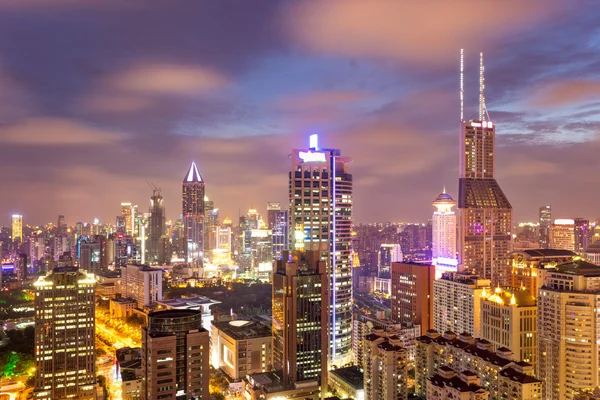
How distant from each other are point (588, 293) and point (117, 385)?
1493 cm

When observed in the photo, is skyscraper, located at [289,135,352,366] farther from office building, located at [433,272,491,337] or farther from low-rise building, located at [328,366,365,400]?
office building, located at [433,272,491,337]

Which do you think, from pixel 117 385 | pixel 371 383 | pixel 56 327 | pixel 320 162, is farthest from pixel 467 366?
pixel 56 327

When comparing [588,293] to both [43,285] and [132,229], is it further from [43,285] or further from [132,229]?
[132,229]

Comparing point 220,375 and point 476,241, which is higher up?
point 476,241

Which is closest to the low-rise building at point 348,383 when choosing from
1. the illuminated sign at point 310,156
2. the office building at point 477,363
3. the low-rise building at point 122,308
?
the office building at point 477,363

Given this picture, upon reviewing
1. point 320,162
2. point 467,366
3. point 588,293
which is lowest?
point 467,366

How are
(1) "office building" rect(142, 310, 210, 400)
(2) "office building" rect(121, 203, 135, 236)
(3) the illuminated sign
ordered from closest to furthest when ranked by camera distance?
1. (1) "office building" rect(142, 310, 210, 400)
2. (3) the illuminated sign
3. (2) "office building" rect(121, 203, 135, 236)

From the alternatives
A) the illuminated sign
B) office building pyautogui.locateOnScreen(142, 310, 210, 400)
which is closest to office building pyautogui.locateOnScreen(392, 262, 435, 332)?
the illuminated sign

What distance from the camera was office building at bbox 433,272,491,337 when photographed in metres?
19.8

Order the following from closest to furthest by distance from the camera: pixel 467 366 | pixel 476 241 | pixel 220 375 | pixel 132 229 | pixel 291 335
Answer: pixel 467 366, pixel 291 335, pixel 220 375, pixel 476 241, pixel 132 229

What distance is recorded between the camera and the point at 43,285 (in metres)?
15.9

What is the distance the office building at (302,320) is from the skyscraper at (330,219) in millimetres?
4359

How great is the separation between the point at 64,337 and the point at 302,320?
7680 mm

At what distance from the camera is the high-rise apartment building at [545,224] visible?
115 ft
